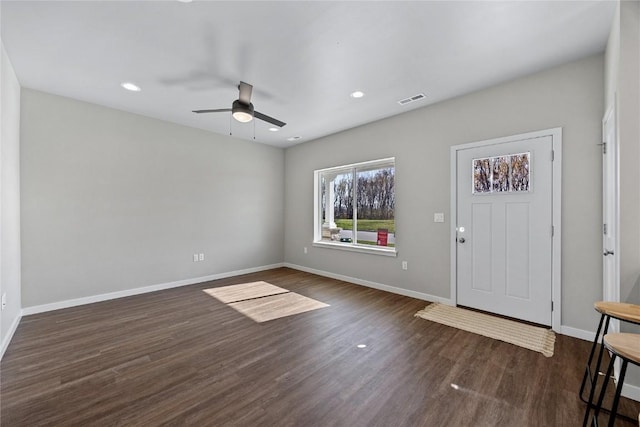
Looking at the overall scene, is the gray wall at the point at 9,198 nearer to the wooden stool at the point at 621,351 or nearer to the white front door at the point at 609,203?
the wooden stool at the point at 621,351

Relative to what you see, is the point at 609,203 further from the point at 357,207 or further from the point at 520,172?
the point at 357,207

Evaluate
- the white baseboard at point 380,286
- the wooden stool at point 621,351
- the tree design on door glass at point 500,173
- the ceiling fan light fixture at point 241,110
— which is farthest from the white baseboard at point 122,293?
the wooden stool at point 621,351

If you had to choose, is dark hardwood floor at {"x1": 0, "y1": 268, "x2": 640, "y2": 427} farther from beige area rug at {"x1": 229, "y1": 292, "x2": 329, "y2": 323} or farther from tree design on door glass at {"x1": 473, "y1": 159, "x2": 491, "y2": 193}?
tree design on door glass at {"x1": 473, "y1": 159, "x2": 491, "y2": 193}

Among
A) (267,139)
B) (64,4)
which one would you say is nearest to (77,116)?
(64,4)

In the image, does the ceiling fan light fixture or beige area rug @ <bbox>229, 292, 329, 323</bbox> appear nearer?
the ceiling fan light fixture

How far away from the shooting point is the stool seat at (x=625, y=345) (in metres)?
1.13

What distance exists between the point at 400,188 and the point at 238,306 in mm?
2933

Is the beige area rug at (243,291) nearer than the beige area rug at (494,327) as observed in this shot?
No

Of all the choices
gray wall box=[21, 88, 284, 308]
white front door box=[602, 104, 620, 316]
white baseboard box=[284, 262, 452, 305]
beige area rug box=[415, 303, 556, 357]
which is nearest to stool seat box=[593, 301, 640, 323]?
white front door box=[602, 104, 620, 316]

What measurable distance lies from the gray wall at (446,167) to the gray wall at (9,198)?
4174 mm

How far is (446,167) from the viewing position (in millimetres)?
3725

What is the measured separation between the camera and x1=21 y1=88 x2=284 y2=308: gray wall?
11.3ft

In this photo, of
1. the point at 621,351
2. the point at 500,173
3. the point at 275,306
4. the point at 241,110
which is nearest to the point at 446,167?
the point at 500,173

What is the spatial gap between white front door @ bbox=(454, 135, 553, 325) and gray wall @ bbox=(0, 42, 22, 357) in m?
4.90
